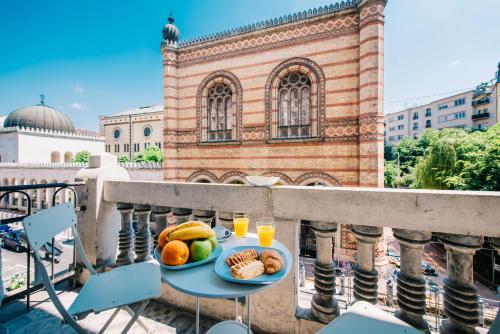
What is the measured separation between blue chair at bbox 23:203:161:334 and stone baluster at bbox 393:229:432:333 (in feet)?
5.61

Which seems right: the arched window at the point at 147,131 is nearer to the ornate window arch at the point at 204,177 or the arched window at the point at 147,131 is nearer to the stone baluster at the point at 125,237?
the ornate window arch at the point at 204,177

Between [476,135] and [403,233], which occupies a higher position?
[476,135]

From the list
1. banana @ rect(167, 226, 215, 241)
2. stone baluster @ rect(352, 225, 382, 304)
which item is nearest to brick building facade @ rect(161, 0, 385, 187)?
stone baluster @ rect(352, 225, 382, 304)

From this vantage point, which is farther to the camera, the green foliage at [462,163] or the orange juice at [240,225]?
the green foliage at [462,163]

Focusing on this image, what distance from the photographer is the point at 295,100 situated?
9641mm

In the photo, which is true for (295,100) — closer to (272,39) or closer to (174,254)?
(272,39)

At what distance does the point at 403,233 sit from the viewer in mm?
1567

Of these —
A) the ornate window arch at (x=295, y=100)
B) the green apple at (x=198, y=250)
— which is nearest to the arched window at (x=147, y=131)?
A: the ornate window arch at (x=295, y=100)

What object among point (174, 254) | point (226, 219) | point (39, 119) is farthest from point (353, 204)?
point (39, 119)

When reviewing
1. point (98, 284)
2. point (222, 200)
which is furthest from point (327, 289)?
point (98, 284)

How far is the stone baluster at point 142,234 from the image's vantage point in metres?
→ 2.40

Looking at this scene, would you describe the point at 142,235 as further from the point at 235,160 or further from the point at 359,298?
the point at 235,160

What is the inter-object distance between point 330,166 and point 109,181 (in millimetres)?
7803

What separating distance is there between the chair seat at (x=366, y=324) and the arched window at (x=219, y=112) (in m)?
9.67
